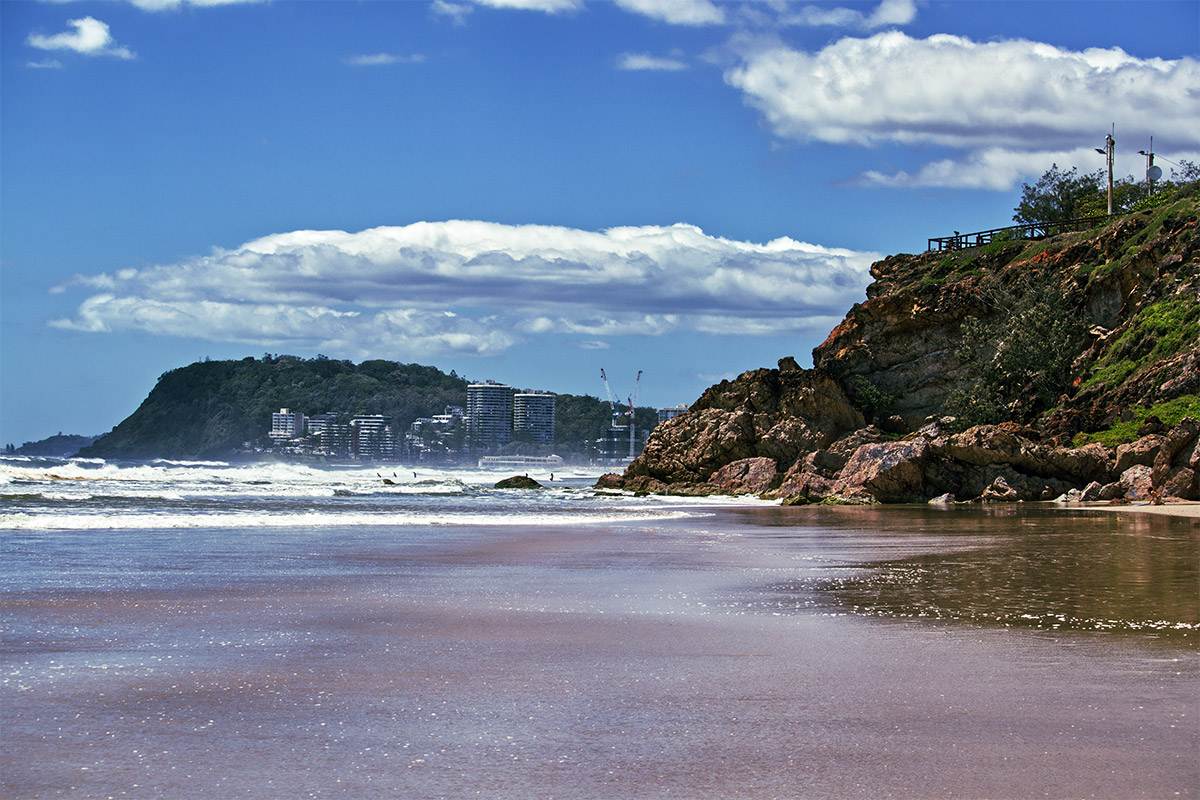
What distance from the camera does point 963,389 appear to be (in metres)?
50.6

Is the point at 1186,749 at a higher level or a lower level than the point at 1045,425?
lower

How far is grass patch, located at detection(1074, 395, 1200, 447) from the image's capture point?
1357 inches

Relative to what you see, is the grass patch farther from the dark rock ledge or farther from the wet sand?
the wet sand

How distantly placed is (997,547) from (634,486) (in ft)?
120

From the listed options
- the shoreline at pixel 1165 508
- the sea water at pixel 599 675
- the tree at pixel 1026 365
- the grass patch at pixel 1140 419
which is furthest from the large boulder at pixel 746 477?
the sea water at pixel 599 675

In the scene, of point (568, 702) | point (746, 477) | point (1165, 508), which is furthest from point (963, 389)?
point (568, 702)

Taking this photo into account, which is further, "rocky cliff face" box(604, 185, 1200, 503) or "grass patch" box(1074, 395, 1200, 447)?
"rocky cliff face" box(604, 185, 1200, 503)

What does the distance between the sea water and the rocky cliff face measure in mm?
19877

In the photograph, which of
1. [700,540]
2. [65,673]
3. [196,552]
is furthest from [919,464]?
[65,673]

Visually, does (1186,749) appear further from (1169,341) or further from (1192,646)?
(1169,341)

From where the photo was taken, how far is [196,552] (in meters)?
17.2

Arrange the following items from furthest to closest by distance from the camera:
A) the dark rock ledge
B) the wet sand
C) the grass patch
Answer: the grass patch < the dark rock ledge < the wet sand

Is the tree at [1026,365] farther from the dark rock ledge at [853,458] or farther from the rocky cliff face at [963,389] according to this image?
the dark rock ledge at [853,458]

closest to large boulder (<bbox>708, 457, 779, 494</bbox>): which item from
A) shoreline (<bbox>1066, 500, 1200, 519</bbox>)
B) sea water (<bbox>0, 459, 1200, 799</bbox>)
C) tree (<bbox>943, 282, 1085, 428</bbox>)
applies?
tree (<bbox>943, 282, 1085, 428</bbox>)
